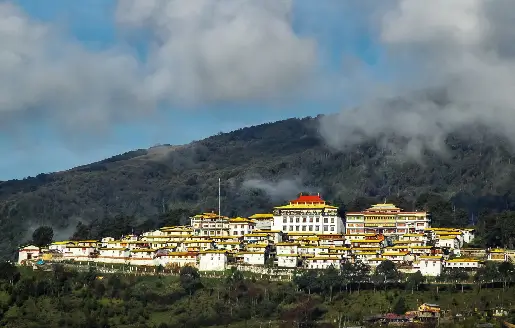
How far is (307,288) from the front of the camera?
91125 mm

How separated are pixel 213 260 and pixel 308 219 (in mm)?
17405

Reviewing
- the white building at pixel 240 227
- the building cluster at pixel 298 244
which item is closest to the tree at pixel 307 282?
the building cluster at pixel 298 244

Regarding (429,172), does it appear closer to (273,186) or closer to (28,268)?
(273,186)

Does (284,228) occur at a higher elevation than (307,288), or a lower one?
higher

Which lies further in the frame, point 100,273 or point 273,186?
point 273,186

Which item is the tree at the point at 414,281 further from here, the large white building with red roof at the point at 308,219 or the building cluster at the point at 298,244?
the large white building with red roof at the point at 308,219

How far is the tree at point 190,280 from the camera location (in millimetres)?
93500

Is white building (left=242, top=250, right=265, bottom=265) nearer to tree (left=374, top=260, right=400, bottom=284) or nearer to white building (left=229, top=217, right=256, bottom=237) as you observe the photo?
white building (left=229, top=217, right=256, bottom=237)

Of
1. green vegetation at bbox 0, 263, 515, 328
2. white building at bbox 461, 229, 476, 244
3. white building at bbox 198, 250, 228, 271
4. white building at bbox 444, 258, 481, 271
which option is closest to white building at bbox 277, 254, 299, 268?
green vegetation at bbox 0, 263, 515, 328

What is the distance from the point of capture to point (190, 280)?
93.9 m

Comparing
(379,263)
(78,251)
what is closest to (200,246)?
(78,251)

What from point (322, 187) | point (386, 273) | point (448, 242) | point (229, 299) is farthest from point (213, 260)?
point (322, 187)

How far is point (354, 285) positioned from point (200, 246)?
22360 millimetres

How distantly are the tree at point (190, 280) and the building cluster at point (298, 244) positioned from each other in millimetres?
5093
